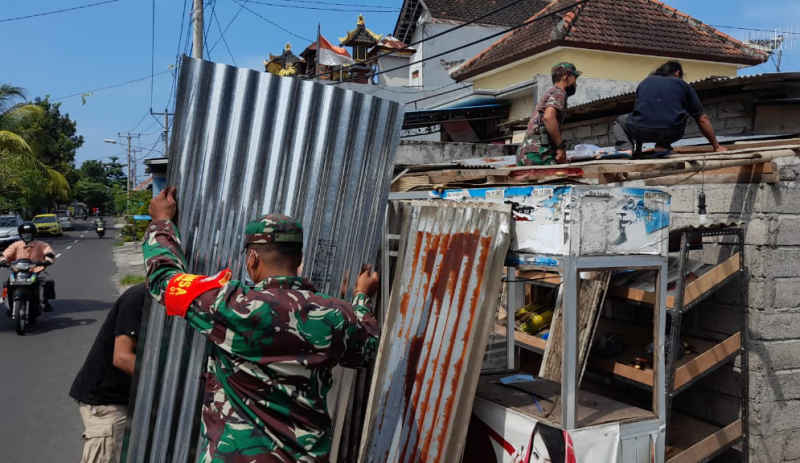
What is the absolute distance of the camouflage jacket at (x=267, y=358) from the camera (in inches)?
89.3

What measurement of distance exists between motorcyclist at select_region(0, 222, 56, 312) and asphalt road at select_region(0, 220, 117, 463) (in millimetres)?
1066

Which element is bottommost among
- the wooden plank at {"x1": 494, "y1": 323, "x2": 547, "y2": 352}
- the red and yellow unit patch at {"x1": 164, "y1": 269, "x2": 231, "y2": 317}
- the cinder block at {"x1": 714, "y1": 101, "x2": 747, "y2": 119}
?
the wooden plank at {"x1": 494, "y1": 323, "x2": 547, "y2": 352}

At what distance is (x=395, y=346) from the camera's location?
3156 mm

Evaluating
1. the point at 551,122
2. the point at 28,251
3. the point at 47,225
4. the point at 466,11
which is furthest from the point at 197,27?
the point at 47,225

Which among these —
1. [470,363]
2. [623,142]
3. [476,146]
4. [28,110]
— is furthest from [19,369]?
[28,110]

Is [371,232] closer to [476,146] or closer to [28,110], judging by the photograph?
[476,146]

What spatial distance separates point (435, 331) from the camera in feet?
9.95

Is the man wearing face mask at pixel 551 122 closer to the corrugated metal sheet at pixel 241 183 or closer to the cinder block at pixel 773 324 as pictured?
the cinder block at pixel 773 324

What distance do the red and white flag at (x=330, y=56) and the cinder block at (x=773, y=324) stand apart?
28.2 m

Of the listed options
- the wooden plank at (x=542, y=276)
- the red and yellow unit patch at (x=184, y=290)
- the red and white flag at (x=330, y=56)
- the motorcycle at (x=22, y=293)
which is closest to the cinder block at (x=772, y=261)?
the wooden plank at (x=542, y=276)

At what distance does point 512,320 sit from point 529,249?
51.0 inches

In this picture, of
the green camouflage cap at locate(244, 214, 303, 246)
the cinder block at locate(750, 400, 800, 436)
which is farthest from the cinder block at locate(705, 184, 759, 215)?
the green camouflage cap at locate(244, 214, 303, 246)

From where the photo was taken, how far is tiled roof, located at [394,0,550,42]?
26.8 m

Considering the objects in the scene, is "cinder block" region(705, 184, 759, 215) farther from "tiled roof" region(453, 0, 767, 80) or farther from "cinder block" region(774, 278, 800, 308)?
"tiled roof" region(453, 0, 767, 80)
